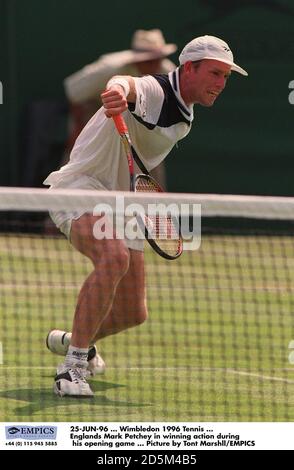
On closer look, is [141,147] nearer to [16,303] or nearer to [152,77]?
[152,77]

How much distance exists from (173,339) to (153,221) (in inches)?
71.1

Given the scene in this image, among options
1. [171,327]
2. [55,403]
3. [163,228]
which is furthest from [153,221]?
[171,327]

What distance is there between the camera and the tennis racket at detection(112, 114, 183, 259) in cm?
634

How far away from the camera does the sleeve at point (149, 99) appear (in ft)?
21.2

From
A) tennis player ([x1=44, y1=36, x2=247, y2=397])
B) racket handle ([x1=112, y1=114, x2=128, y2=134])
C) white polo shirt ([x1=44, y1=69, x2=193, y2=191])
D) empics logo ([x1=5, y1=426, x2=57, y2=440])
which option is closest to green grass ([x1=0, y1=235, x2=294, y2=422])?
empics logo ([x1=5, y1=426, x2=57, y2=440])

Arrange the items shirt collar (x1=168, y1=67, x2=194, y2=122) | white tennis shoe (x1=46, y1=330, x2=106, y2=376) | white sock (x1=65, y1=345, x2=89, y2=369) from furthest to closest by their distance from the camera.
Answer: white tennis shoe (x1=46, y1=330, x2=106, y2=376)
shirt collar (x1=168, y1=67, x2=194, y2=122)
white sock (x1=65, y1=345, x2=89, y2=369)

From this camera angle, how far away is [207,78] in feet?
21.6

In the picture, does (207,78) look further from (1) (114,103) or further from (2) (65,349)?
(2) (65,349)

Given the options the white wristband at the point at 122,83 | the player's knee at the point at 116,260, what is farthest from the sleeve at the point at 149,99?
the player's knee at the point at 116,260


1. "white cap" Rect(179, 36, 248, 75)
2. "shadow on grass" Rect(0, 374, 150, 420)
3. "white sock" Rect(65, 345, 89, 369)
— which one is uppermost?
"white cap" Rect(179, 36, 248, 75)

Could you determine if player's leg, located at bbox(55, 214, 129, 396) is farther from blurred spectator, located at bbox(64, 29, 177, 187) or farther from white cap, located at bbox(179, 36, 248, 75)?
blurred spectator, located at bbox(64, 29, 177, 187)

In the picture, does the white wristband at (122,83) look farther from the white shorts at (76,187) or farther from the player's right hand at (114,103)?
the white shorts at (76,187)

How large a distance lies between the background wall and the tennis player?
23.5 feet

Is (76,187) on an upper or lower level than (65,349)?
upper
